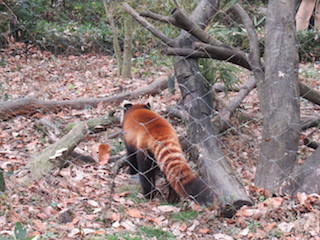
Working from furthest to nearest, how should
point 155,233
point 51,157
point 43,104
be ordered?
point 43,104 < point 51,157 < point 155,233

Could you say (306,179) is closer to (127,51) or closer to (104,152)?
(104,152)

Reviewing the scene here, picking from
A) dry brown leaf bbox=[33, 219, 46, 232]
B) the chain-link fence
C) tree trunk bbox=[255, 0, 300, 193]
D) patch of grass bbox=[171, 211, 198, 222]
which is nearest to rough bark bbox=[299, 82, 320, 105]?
the chain-link fence

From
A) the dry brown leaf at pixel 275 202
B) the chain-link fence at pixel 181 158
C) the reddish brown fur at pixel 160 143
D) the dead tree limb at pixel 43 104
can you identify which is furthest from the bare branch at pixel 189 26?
the dead tree limb at pixel 43 104

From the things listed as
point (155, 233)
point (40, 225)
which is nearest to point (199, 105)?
point (155, 233)

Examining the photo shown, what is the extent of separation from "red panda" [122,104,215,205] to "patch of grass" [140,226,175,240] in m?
0.30

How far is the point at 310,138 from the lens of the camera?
423 cm

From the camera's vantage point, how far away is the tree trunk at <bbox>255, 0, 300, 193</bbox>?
3080 mm

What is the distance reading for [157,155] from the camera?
316cm

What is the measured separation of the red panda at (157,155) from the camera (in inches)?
113

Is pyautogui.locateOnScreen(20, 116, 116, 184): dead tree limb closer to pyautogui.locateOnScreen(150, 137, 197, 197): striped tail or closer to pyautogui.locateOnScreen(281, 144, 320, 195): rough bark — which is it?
pyautogui.locateOnScreen(150, 137, 197, 197): striped tail

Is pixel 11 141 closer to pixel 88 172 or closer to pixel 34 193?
pixel 88 172

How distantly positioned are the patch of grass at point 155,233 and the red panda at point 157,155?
30 centimetres

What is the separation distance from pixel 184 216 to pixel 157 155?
1.63 ft

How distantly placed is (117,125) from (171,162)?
1702 mm
